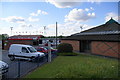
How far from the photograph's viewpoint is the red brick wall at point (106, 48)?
18.6 meters

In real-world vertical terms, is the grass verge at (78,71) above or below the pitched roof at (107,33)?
below

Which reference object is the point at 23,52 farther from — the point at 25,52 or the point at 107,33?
the point at 107,33

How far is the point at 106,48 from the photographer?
2036cm

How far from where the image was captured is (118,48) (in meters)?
18.4

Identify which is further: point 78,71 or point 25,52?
point 25,52

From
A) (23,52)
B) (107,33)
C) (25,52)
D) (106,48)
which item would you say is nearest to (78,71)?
(25,52)

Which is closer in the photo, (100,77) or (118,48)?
(100,77)

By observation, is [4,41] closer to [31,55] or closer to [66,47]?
[66,47]

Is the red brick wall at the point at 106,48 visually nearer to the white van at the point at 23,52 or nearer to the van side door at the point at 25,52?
the white van at the point at 23,52

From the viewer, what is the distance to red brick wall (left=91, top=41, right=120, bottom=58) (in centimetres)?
1865

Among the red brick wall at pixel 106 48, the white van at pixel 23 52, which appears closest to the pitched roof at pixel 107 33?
the red brick wall at pixel 106 48

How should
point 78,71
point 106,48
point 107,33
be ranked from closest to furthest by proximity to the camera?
point 78,71
point 106,48
point 107,33

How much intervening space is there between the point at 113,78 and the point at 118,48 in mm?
12955

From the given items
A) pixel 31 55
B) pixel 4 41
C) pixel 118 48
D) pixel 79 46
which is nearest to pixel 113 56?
pixel 118 48
